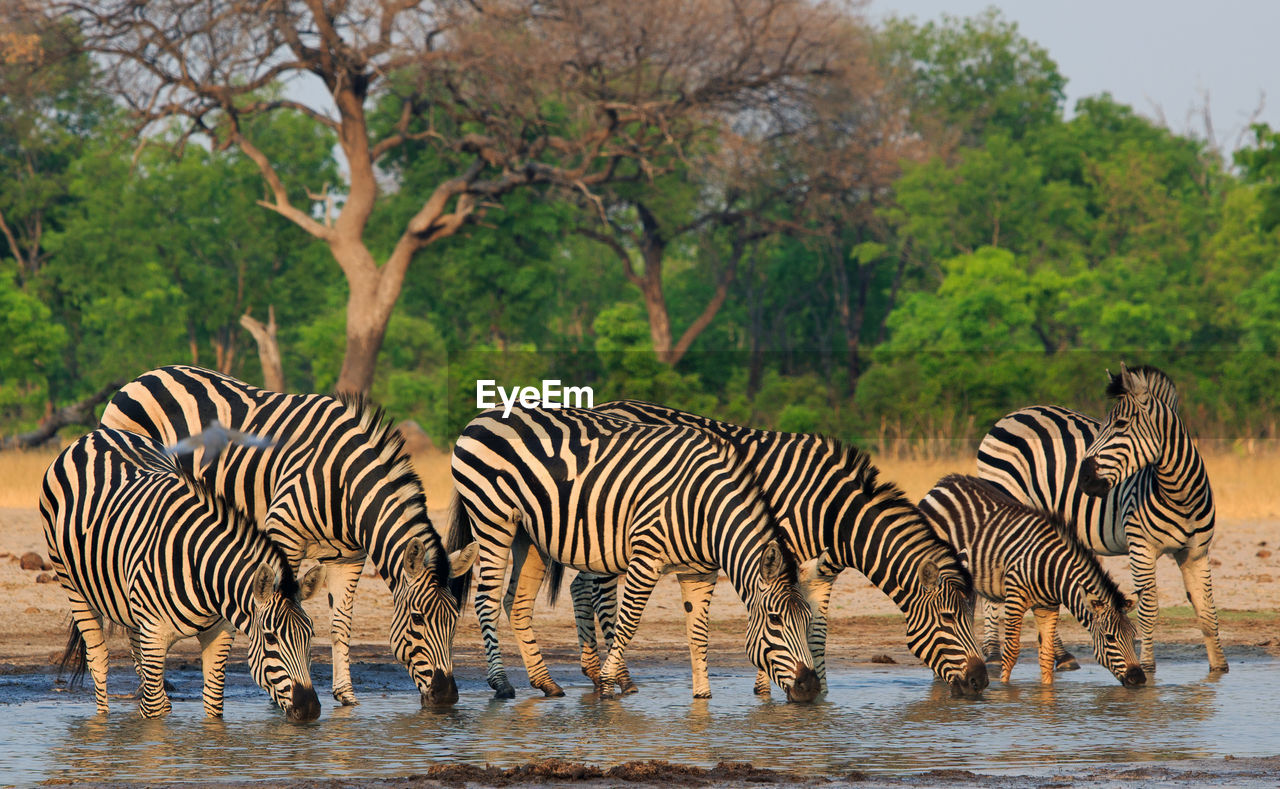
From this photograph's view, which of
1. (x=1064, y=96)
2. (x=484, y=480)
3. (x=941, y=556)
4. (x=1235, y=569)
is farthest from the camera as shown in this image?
(x=1064, y=96)

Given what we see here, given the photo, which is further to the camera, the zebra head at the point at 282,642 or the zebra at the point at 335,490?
the zebra at the point at 335,490

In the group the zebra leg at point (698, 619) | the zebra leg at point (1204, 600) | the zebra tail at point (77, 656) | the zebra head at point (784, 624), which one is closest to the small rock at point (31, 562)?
the zebra tail at point (77, 656)

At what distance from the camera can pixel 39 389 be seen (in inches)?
1318

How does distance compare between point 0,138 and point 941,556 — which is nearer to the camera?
point 941,556

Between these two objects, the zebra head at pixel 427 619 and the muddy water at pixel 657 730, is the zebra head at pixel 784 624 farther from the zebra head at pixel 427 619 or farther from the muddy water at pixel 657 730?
the zebra head at pixel 427 619

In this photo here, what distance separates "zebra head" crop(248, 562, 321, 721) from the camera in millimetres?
7562

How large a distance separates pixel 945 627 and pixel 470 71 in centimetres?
2217

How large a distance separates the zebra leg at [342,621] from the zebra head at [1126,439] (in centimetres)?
472

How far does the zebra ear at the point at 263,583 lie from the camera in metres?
7.50

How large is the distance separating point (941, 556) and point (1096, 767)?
2.13 m

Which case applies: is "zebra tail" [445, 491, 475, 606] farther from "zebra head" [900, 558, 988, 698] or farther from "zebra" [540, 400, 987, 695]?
"zebra head" [900, 558, 988, 698]

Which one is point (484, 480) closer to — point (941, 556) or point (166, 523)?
point (166, 523)

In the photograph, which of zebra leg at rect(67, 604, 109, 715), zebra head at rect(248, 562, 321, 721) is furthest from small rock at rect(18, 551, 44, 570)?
zebra head at rect(248, 562, 321, 721)

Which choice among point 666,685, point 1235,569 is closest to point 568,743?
point 666,685
